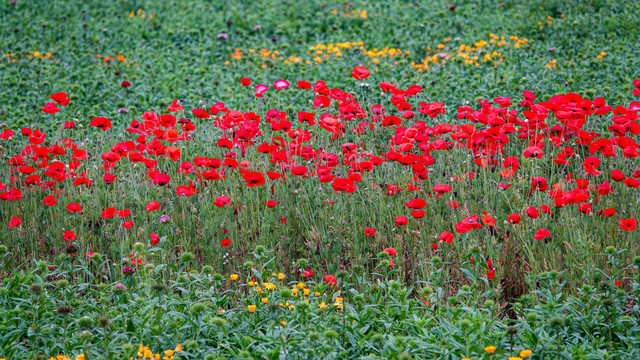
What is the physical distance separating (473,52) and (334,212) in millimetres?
4589

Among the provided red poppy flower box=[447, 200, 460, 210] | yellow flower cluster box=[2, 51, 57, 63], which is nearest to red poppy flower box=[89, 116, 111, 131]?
red poppy flower box=[447, 200, 460, 210]

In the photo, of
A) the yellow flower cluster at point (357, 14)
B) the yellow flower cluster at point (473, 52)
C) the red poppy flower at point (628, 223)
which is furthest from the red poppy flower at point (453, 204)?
the yellow flower cluster at point (357, 14)

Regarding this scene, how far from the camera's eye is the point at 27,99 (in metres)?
7.00

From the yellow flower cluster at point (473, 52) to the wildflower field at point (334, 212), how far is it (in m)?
0.05

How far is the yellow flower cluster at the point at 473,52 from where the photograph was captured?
739 centimetres

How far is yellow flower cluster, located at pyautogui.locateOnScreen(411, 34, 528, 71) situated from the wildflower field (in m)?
0.05

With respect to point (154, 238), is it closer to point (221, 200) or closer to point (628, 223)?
point (221, 200)

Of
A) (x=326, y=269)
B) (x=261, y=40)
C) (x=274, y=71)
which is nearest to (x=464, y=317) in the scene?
(x=326, y=269)

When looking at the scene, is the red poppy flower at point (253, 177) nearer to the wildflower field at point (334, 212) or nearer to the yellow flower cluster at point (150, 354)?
the wildflower field at point (334, 212)

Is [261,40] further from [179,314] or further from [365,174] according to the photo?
[179,314]

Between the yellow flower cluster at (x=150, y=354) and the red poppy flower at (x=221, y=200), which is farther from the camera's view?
the red poppy flower at (x=221, y=200)

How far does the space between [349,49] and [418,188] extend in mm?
4709

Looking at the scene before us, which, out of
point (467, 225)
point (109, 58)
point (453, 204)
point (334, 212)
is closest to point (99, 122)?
point (334, 212)

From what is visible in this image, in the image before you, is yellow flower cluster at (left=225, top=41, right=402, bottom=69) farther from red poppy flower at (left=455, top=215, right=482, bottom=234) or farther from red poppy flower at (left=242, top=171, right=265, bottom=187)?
red poppy flower at (left=455, top=215, right=482, bottom=234)
